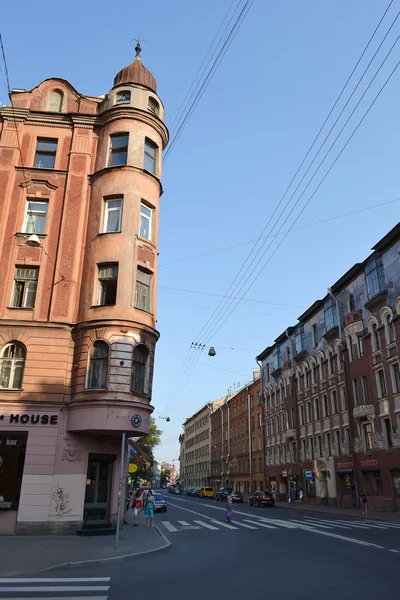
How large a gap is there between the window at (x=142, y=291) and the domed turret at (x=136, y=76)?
32.5 feet

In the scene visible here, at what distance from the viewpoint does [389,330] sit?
33.8 meters

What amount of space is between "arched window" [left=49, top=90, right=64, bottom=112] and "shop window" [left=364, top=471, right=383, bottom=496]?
32.0m

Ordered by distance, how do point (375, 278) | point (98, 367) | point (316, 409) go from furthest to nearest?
point (316, 409) < point (375, 278) < point (98, 367)

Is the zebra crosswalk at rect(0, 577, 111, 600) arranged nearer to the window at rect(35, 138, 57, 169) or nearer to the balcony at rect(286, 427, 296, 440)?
the window at rect(35, 138, 57, 169)

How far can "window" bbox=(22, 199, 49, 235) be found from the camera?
72.1 ft

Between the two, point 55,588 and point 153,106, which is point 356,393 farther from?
point 55,588

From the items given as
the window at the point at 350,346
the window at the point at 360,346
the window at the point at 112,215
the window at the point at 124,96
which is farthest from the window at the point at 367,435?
the window at the point at 124,96

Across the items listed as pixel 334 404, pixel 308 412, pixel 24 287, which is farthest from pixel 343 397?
pixel 24 287

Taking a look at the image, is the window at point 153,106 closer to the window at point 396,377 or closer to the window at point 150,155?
the window at point 150,155

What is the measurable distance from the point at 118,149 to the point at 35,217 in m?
5.13

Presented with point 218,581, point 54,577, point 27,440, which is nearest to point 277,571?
point 218,581

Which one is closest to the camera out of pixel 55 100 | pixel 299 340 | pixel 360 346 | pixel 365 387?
pixel 55 100

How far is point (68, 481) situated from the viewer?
59.8 feet

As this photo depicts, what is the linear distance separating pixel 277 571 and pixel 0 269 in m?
16.3
